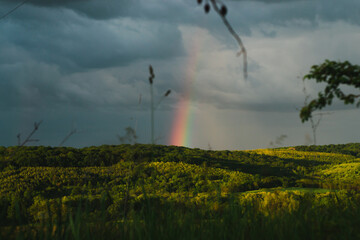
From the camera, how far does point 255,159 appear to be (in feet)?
234

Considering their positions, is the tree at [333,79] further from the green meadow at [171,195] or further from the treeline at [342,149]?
the treeline at [342,149]

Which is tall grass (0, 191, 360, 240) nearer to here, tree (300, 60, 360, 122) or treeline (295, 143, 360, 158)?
tree (300, 60, 360, 122)

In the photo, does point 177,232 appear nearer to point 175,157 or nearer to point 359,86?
point 359,86

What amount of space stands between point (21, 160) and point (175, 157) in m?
22.7

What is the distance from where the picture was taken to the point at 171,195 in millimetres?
9523

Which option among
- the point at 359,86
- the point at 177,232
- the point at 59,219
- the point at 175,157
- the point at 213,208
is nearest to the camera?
the point at 177,232

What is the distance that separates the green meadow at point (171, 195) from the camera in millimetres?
3844

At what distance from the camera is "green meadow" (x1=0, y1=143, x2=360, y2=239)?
384cm

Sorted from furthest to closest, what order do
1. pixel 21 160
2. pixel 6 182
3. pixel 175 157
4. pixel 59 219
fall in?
1. pixel 175 157
2. pixel 21 160
3. pixel 6 182
4. pixel 59 219

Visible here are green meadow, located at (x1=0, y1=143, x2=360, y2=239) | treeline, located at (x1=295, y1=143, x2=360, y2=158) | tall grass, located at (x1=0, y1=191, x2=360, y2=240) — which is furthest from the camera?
treeline, located at (x1=295, y1=143, x2=360, y2=158)

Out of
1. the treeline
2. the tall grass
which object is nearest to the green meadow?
the tall grass

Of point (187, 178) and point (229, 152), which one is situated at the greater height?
point (229, 152)

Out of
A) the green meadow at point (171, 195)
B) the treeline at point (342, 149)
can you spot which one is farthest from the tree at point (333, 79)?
the treeline at point (342, 149)

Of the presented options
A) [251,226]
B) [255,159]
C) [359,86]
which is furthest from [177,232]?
[255,159]
